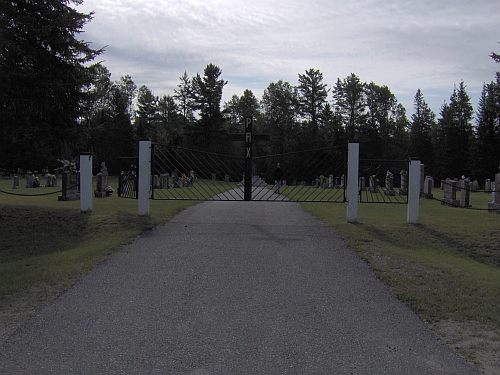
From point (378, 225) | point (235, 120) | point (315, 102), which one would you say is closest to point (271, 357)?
point (378, 225)

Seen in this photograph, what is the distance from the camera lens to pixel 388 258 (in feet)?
25.5

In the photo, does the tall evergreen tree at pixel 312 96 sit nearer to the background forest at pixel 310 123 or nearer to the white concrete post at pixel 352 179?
the background forest at pixel 310 123

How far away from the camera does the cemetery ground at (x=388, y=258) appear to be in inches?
192

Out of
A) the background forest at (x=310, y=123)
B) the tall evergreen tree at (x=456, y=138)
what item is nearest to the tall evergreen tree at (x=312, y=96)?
the background forest at (x=310, y=123)

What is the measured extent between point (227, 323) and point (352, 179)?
7.50 m

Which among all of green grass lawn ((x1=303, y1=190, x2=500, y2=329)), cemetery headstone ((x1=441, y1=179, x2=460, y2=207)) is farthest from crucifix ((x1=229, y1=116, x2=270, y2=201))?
cemetery headstone ((x1=441, y1=179, x2=460, y2=207))

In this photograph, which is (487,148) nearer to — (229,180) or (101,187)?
(229,180)

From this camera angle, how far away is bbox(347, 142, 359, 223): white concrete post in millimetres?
11328

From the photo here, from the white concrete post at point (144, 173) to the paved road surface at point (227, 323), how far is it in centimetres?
403

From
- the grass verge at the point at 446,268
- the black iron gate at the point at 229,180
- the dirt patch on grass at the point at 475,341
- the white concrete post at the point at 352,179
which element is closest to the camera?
the dirt patch on grass at the point at 475,341

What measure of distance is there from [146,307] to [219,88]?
64194mm

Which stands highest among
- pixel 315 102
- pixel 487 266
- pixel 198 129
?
pixel 315 102

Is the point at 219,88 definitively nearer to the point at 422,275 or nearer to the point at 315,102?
the point at 315,102

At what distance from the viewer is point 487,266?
8844mm
